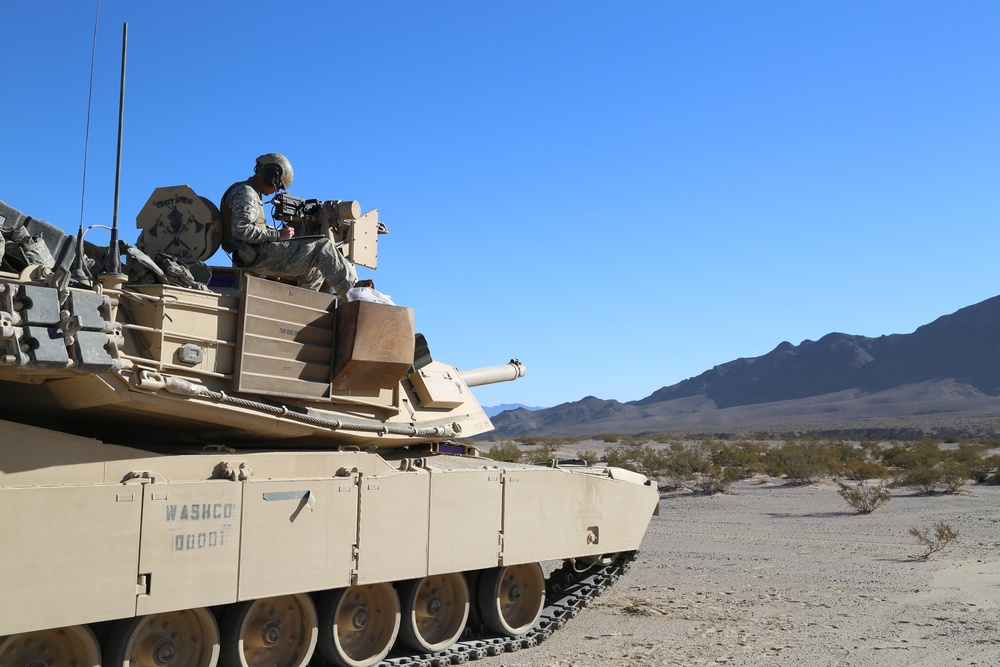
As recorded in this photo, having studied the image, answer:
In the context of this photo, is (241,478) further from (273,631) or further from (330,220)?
(330,220)

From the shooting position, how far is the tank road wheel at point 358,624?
7.80m

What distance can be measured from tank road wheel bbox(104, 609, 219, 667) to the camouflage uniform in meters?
2.95

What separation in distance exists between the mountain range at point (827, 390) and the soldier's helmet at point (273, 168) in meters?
62.3

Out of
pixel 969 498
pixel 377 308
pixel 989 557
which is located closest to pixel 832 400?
pixel 969 498

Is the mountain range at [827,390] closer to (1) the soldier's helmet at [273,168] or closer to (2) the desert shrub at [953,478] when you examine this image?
(2) the desert shrub at [953,478]

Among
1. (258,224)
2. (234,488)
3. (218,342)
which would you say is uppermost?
(258,224)

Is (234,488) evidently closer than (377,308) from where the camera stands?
Yes

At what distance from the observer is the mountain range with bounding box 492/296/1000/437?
8844 centimetres

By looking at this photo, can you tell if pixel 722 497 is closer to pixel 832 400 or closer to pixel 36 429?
pixel 36 429

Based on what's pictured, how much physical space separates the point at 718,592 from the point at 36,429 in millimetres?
7760

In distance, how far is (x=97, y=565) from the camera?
6.04 m

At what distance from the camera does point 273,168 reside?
8633 mm

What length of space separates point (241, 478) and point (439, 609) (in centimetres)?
277

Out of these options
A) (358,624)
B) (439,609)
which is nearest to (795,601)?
(439,609)
